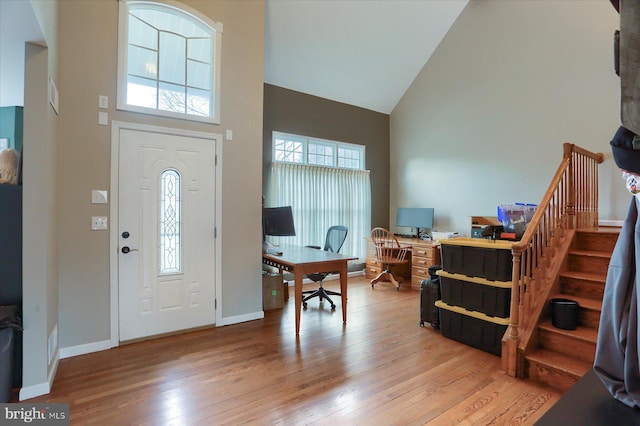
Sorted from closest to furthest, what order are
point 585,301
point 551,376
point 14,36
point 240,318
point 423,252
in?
point 14,36 < point 551,376 < point 585,301 < point 240,318 < point 423,252

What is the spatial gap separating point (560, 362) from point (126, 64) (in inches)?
175

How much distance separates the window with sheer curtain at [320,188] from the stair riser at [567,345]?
3.68m

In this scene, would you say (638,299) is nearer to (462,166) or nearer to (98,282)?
(98,282)

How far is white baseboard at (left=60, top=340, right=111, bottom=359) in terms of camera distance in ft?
9.10

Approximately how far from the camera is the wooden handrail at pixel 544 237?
2.54 meters

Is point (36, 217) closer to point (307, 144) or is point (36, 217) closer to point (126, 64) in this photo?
point (126, 64)

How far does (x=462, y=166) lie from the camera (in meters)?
5.55

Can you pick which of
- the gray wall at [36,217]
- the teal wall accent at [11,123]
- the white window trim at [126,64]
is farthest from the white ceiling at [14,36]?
the white window trim at [126,64]

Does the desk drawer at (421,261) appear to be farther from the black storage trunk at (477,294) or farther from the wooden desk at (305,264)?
the wooden desk at (305,264)

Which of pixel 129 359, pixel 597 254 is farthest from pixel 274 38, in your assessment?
pixel 597 254

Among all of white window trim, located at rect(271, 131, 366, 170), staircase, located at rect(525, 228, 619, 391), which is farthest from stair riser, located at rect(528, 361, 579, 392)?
white window trim, located at rect(271, 131, 366, 170)

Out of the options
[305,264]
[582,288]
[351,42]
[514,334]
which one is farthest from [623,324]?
[351,42]

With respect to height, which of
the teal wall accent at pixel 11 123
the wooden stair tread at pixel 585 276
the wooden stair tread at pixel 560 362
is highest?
the teal wall accent at pixel 11 123

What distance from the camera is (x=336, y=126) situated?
6.11 metres
